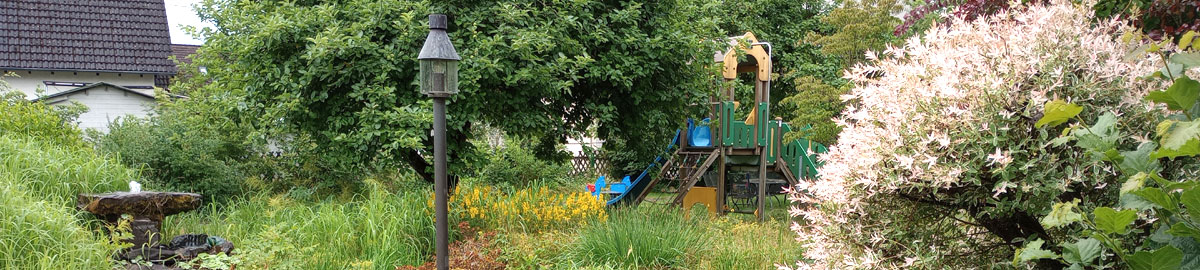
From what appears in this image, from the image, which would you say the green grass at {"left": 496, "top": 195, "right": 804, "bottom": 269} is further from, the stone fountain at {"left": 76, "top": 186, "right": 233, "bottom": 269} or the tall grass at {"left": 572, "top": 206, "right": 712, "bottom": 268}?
the stone fountain at {"left": 76, "top": 186, "right": 233, "bottom": 269}

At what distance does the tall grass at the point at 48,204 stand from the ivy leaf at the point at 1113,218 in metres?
5.47

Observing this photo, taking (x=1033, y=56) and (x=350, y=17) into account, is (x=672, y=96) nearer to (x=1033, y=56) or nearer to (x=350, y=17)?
(x=350, y=17)

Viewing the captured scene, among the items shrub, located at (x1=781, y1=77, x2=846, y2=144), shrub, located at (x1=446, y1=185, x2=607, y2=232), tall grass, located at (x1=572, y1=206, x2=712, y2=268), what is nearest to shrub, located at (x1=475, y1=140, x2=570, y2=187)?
shrub, located at (x1=781, y1=77, x2=846, y2=144)

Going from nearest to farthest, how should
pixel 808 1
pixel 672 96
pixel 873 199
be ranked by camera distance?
pixel 873 199, pixel 672 96, pixel 808 1

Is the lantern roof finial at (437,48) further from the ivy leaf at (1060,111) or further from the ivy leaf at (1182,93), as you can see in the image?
the ivy leaf at (1182,93)

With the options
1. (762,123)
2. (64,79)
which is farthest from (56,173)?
(64,79)

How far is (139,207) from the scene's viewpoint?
6469 millimetres

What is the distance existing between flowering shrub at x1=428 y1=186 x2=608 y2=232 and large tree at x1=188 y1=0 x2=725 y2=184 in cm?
30

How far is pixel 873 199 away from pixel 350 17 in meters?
4.49

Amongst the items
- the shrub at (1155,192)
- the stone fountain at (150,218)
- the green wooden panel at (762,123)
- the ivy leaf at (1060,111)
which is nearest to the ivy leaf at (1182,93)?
the shrub at (1155,192)

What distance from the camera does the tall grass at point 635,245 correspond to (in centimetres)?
585

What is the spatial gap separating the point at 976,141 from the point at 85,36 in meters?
17.6

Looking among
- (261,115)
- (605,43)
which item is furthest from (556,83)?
(261,115)

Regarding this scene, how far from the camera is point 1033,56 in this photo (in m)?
2.95
